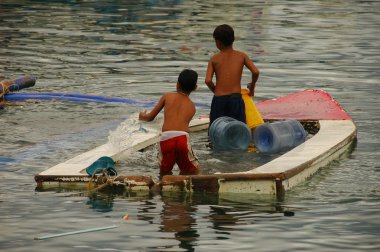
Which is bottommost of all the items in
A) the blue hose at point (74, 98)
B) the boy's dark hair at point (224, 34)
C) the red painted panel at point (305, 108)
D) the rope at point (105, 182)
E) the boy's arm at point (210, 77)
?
the rope at point (105, 182)

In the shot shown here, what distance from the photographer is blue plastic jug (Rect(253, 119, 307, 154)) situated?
13.7 metres

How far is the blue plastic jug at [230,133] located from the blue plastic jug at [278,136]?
195 mm

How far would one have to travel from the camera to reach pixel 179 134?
39.3 feet

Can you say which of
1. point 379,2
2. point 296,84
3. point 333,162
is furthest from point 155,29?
point 333,162

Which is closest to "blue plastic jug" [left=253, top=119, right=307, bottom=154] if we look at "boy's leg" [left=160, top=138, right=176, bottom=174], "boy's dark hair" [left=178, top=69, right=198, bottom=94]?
"boy's dark hair" [left=178, top=69, right=198, bottom=94]

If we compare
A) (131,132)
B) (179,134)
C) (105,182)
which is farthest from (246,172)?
(131,132)

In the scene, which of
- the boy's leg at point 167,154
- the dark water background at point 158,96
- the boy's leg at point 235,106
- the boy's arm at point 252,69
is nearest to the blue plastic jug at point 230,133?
the boy's leg at point 235,106

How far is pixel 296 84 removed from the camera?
2017 cm

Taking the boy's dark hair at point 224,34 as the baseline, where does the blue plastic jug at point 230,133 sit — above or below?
below

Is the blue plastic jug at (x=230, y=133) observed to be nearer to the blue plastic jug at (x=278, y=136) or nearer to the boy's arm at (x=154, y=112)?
the blue plastic jug at (x=278, y=136)

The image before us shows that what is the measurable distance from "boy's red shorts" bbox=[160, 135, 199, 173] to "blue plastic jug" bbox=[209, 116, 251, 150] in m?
1.62

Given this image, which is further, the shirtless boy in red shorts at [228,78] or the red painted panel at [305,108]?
the red painted panel at [305,108]

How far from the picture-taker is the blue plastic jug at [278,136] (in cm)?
1369

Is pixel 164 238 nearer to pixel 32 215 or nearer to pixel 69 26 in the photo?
pixel 32 215
